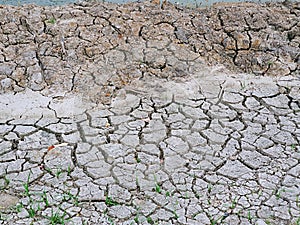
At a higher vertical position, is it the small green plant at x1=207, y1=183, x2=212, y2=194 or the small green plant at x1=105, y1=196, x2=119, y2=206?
the small green plant at x1=207, y1=183, x2=212, y2=194

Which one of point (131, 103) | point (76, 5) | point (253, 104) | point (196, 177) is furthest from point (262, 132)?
point (76, 5)

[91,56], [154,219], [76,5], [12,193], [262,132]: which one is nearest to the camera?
[154,219]

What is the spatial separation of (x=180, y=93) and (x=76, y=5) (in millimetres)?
1464

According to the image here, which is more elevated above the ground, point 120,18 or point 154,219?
point 120,18

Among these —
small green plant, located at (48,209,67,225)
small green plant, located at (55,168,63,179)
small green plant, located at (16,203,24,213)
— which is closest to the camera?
small green plant, located at (48,209,67,225)

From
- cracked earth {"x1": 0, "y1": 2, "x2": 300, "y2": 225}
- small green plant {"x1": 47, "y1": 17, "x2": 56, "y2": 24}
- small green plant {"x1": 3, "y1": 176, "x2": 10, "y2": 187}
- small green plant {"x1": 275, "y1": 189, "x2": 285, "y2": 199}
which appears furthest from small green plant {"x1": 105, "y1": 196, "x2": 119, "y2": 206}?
small green plant {"x1": 47, "y1": 17, "x2": 56, "y2": 24}

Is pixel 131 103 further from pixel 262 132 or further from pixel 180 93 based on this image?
pixel 262 132

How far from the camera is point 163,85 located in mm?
4914

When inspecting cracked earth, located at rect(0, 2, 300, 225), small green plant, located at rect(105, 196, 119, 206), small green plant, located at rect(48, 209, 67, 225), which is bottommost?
small green plant, located at rect(48, 209, 67, 225)

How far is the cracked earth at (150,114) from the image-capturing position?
3.69 meters

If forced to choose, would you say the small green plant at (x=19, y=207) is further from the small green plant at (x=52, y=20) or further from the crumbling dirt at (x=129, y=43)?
the small green plant at (x=52, y=20)

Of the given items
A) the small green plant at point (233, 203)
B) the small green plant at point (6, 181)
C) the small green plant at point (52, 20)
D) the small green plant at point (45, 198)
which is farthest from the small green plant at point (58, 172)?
the small green plant at point (52, 20)

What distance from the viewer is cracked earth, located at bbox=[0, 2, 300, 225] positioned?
145 inches

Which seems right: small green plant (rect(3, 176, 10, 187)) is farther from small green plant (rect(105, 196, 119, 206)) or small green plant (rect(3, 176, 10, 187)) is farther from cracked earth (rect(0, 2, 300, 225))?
small green plant (rect(105, 196, 119, 206))
